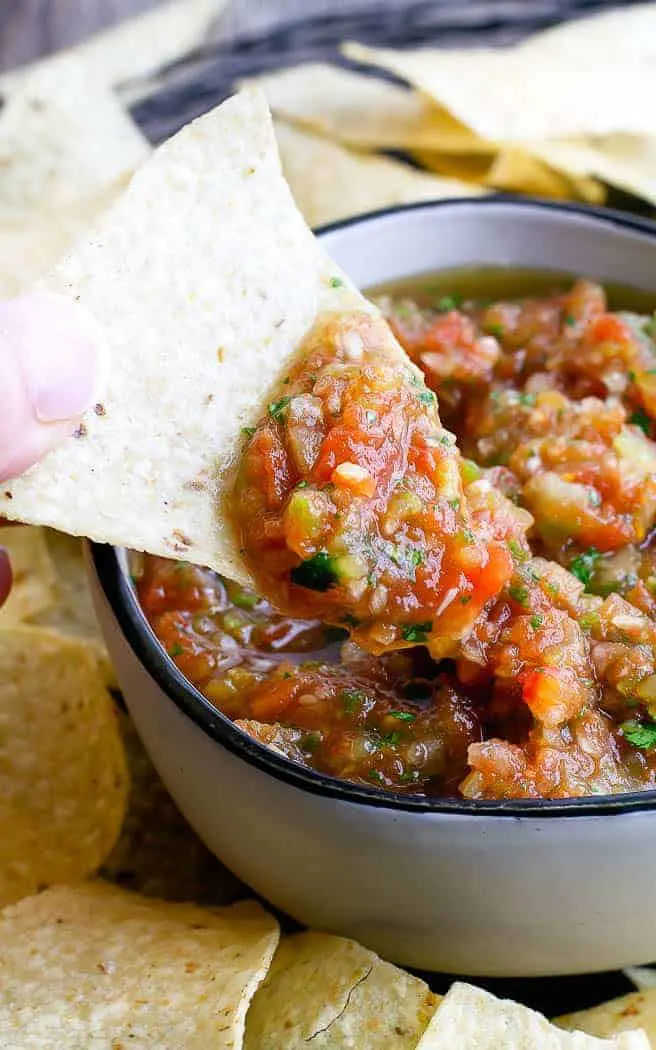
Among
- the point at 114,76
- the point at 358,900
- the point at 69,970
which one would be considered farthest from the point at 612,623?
the point at 114,76

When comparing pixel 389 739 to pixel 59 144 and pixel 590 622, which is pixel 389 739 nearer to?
pixel 590 622

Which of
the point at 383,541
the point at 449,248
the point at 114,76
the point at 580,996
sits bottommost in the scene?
the point at 580,996

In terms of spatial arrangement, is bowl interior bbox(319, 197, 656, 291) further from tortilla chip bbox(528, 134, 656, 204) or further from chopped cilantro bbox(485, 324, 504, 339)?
tortilla chip bbox(528, 134, 656, 204)

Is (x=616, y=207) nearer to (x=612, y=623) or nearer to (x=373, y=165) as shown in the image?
(x=373, y=165)

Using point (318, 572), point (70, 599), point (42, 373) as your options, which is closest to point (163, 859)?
point (70, 599)

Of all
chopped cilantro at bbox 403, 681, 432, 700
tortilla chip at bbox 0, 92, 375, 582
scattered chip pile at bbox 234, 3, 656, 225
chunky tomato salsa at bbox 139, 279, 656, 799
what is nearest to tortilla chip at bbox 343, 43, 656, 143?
scattered chip pile at bbox 234, 3, 656, 225

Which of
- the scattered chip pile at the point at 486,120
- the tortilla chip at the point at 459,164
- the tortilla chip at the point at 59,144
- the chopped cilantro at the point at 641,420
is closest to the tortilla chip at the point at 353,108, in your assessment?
the scattered chip pile at the point at 486,120

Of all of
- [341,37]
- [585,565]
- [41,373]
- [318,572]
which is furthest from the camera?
[341,37]
